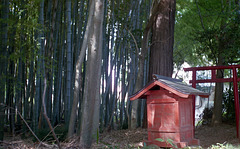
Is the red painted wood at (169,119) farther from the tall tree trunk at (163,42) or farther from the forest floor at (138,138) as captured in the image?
the tall tree trunk at (163,42)

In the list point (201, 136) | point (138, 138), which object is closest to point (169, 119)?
point (138, 138)

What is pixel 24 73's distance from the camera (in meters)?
7.75

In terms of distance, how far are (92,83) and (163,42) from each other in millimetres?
2610

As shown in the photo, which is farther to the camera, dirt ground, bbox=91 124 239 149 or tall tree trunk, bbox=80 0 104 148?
dirt ground, bbox=91 124 239 149

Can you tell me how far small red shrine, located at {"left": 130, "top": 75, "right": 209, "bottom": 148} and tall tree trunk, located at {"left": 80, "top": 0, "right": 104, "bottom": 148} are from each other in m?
0.84

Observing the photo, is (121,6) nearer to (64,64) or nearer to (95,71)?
(64,64)

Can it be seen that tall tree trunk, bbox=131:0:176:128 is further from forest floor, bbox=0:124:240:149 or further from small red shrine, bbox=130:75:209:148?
small red shrine, bbox=130:75:209:148

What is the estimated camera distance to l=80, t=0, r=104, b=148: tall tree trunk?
4.00m

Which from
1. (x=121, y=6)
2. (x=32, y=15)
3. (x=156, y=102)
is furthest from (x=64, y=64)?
(x=156, y=102)

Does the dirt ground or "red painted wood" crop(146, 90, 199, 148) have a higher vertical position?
"red painted wood" crop(146, 90, 199, 148)

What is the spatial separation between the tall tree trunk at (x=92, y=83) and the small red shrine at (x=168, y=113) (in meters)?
0.84

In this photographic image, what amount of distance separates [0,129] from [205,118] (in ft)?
20.6

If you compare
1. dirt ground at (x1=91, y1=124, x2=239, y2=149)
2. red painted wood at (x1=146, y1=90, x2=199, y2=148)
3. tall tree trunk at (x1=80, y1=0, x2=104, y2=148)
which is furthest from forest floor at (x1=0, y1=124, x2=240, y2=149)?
red painted wood at (x1=146, y1=90, x2=199, y2=148)

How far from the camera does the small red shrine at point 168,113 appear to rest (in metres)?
4.04
